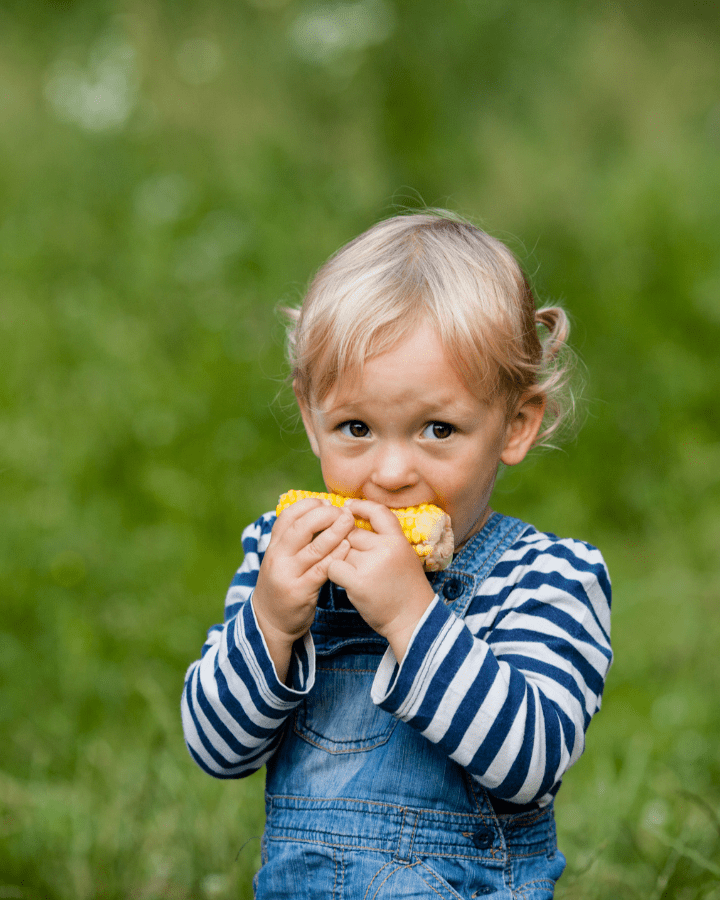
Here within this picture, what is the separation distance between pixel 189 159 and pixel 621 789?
4.56 m

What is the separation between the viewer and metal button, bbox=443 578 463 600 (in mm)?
1729

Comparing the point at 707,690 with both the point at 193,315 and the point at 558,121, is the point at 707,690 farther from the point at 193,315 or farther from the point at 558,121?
the point at 558,121

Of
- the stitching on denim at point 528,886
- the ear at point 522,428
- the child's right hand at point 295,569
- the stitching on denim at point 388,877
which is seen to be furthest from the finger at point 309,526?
the stitching on denim at point 528,886

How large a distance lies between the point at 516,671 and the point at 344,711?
12.7 inches

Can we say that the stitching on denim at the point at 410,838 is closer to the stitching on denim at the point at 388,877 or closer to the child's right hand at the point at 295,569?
the stitching on denim at the point at 388,877

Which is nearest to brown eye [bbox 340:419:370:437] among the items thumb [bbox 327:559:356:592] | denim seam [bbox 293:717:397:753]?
thumb [bbox 327:559:356:592]

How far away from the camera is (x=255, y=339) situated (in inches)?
193

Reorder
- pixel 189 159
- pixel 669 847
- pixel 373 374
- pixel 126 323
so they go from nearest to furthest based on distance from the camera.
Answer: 1. pixel 373 374
2. pixel 669 847
3. pixel 126 323
4. pixel 189 159

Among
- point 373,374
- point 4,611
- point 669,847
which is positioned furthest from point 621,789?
point 4,611

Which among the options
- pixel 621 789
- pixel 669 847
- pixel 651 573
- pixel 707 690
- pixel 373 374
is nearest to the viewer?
pixel 373 374

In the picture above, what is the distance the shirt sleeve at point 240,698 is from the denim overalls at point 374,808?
0.08 m

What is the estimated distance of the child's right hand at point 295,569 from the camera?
1581 mm

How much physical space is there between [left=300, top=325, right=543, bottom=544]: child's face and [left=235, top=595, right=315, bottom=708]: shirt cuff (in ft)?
0.86

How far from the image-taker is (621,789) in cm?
288
